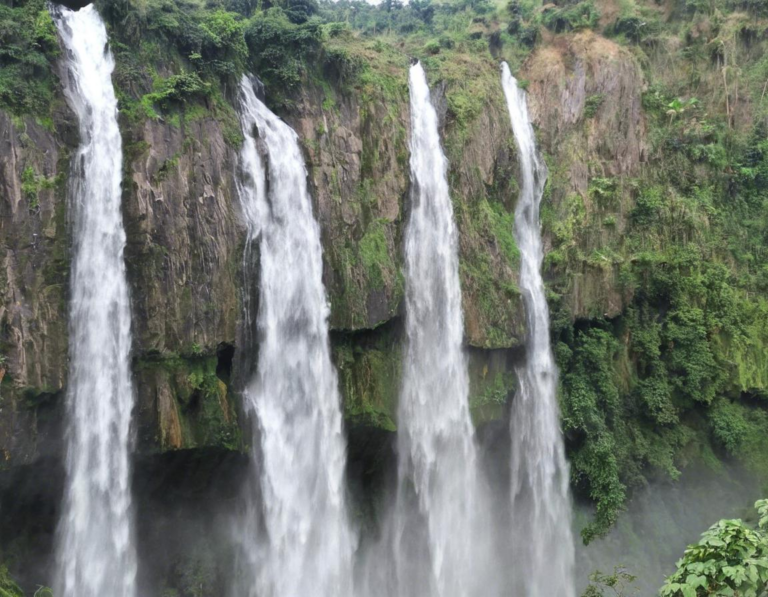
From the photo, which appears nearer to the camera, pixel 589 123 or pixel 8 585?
pixel 8 585

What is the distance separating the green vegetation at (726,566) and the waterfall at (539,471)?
44.4 feet

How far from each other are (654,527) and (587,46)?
61.6ft

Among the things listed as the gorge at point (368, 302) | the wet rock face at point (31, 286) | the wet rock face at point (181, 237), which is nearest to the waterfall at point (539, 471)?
the gorge at point (368, 302)

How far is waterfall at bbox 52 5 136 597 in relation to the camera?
14320 millimetres

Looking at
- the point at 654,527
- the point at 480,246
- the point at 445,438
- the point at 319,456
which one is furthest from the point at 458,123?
the point at 654,527

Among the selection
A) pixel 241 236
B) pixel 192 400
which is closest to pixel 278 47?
pixel 241 236

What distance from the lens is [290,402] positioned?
17.0m

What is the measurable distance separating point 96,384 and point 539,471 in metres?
13.6

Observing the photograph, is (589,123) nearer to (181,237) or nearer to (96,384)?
(181,237)

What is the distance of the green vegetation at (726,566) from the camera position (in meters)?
6.69

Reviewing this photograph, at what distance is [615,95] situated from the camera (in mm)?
25625

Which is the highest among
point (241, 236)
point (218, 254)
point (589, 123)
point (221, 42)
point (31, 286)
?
point (221, 42)

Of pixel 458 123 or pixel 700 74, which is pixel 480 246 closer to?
pixel 458 123

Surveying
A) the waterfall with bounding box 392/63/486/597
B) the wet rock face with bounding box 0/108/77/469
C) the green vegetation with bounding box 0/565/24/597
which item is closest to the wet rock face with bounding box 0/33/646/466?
the wet rock face with bounding box 0/108/77/469
